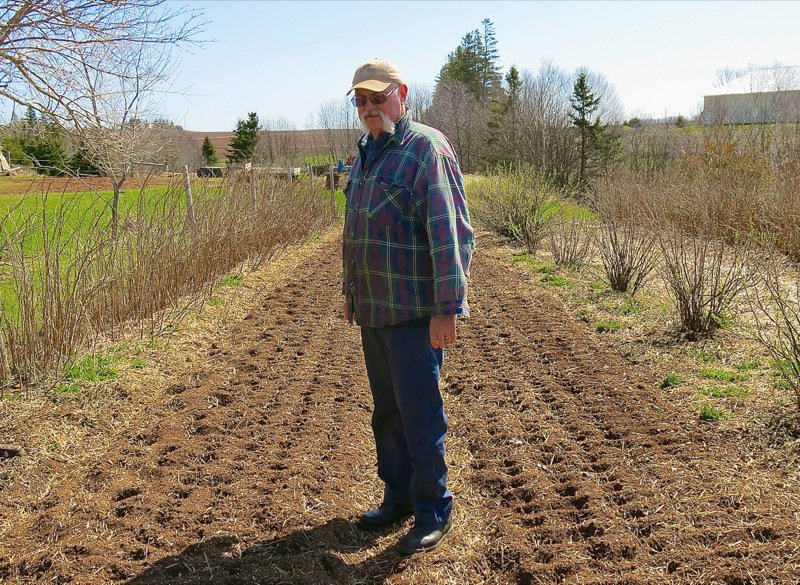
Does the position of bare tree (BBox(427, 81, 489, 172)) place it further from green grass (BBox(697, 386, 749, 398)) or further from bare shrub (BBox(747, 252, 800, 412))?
green grass (BBox(697, 386, 749, 398))

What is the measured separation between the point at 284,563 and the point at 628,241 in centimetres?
676

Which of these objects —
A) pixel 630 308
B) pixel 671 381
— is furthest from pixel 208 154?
pixel 671 381

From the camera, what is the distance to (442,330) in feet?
9.36

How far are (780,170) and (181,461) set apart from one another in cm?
1251

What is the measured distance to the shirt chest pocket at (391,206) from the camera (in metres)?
2.85

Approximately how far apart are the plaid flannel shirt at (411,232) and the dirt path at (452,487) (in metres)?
1.18

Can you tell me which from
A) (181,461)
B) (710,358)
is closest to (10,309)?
(181,461)

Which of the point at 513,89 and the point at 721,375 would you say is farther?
the point at 513,89

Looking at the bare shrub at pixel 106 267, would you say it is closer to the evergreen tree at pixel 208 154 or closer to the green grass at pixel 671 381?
the green grass at pixel 671 381

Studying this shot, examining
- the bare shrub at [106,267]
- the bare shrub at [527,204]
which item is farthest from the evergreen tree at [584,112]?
the bare shrub at [106,267]

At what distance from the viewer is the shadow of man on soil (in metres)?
2.92

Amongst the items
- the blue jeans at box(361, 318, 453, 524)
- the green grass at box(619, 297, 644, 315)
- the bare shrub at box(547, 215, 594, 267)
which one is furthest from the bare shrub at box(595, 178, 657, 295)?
the blue jeans at box(361, 318, 453, 524)

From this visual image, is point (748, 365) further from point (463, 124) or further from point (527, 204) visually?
point (463, 124)

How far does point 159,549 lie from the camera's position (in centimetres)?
315
